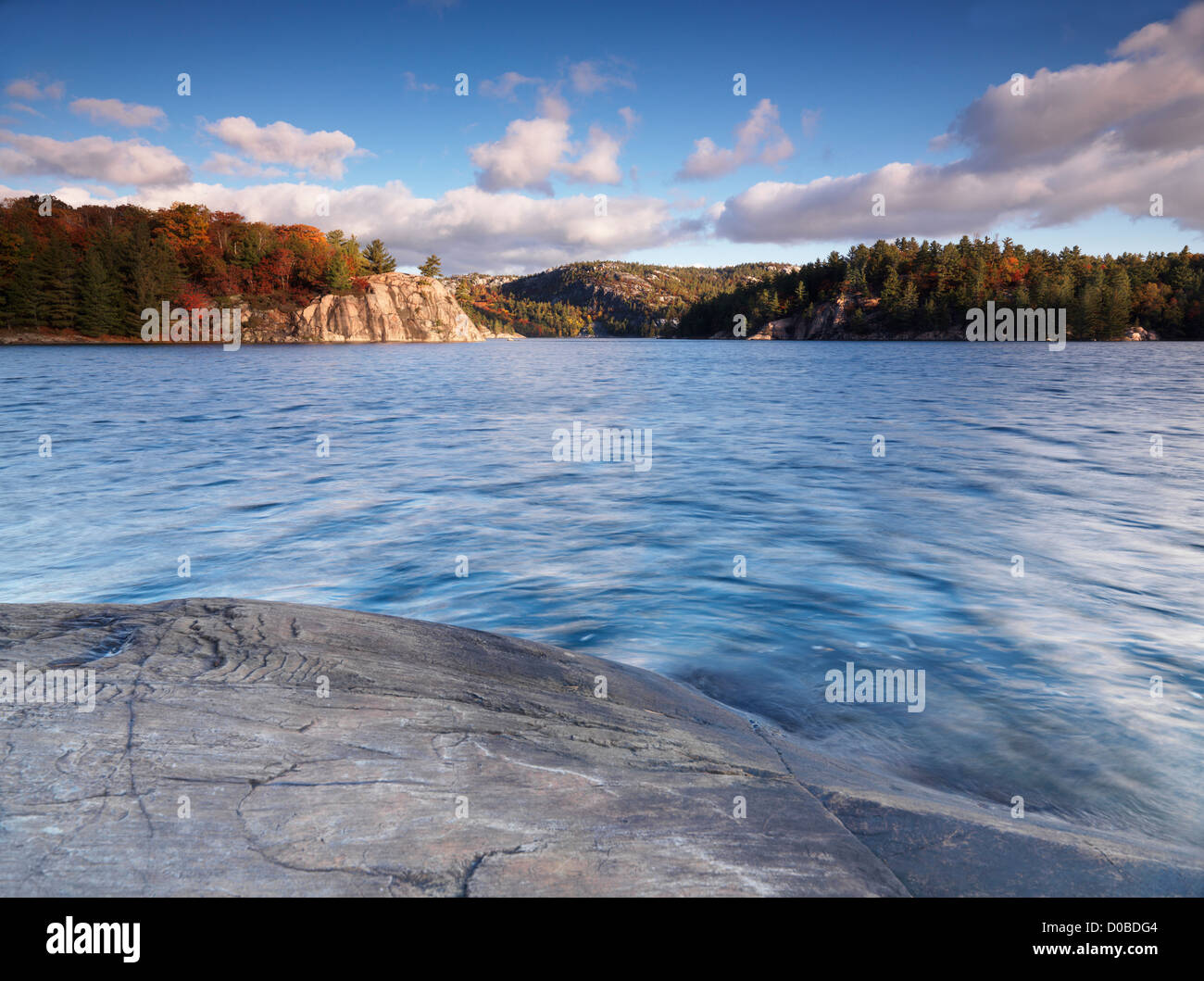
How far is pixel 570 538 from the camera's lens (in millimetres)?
11242

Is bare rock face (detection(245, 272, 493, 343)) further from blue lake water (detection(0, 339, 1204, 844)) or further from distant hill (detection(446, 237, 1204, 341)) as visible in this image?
blue lake water (detection(0, 339, 1204, 844))

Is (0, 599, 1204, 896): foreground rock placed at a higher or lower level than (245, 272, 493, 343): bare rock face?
lower

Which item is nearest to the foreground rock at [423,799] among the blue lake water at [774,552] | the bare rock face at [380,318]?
the blue lake water at [774,552]

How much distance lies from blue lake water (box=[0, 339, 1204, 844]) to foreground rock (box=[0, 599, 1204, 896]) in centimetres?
146

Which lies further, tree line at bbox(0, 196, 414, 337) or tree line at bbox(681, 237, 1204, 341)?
tree line at bbox(681, 237, 1204, 341)

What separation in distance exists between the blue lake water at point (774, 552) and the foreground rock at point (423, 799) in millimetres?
1455

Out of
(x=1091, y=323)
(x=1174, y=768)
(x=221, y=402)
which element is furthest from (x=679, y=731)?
(x=1091, y=323)

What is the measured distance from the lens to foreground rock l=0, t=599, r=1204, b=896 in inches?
96.2

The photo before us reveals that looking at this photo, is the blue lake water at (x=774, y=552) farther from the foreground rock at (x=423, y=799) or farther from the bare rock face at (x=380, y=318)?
the bare rock face at (x=380, y=318)

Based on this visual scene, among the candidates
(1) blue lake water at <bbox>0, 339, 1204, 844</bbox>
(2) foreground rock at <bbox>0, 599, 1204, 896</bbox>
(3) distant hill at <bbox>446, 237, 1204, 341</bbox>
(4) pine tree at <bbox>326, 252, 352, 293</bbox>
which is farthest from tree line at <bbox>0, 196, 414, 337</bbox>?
(2) foreground rock at <bbox>0, 599, 1204, 896</bbox>

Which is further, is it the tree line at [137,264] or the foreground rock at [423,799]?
the tree line at [137,264]

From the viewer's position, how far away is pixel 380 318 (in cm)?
12269

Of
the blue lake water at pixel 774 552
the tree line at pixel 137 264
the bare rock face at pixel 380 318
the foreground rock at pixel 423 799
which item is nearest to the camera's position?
the foreground rock at pixel 423 799

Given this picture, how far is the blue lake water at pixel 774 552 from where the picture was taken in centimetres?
548
